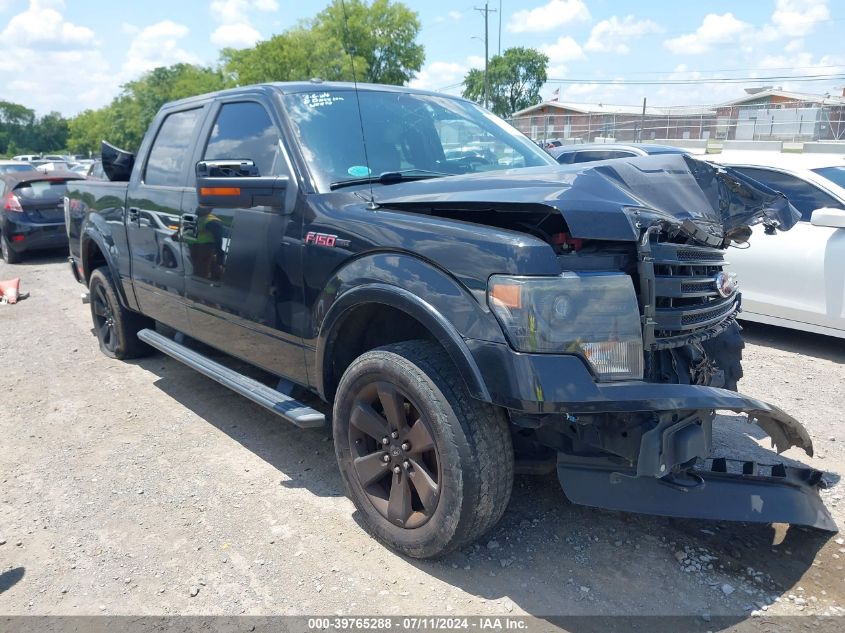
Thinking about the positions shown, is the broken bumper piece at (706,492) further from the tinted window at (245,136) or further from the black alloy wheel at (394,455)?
the tinted window at (245,136)

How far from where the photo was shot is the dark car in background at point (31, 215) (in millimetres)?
12078

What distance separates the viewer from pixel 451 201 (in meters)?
2.78

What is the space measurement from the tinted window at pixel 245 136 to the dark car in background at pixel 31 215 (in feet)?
30.9

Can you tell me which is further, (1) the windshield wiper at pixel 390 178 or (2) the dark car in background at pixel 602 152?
(2) the dark car in background at pixel 602 152

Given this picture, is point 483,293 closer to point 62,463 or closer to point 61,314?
point 62,463

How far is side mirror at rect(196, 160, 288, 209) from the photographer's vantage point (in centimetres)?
328

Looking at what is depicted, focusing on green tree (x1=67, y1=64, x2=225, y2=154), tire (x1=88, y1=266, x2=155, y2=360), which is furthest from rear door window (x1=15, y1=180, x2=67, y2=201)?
green tree (x1=67, y1=64, x2=225, y2=154)

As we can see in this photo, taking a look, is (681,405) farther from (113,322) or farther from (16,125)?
(16,125)

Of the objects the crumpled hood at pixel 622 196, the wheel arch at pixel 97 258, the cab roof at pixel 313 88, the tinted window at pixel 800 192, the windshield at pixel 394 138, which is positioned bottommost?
the wheel arch at pixel 97 258

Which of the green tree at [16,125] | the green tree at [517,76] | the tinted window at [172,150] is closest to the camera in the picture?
the tinted window at [172,150]

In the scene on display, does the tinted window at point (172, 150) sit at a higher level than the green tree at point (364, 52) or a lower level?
lower

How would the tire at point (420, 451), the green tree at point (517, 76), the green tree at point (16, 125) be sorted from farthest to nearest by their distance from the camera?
1. the green tree at point (16, 125)
2. the green tree at point (517, 76)
3. the tire at point (420, 451)

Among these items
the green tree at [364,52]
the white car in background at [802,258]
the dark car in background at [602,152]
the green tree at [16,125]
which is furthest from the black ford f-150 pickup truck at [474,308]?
the green tree at [16,125]

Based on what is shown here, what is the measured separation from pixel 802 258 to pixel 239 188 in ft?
15.8
